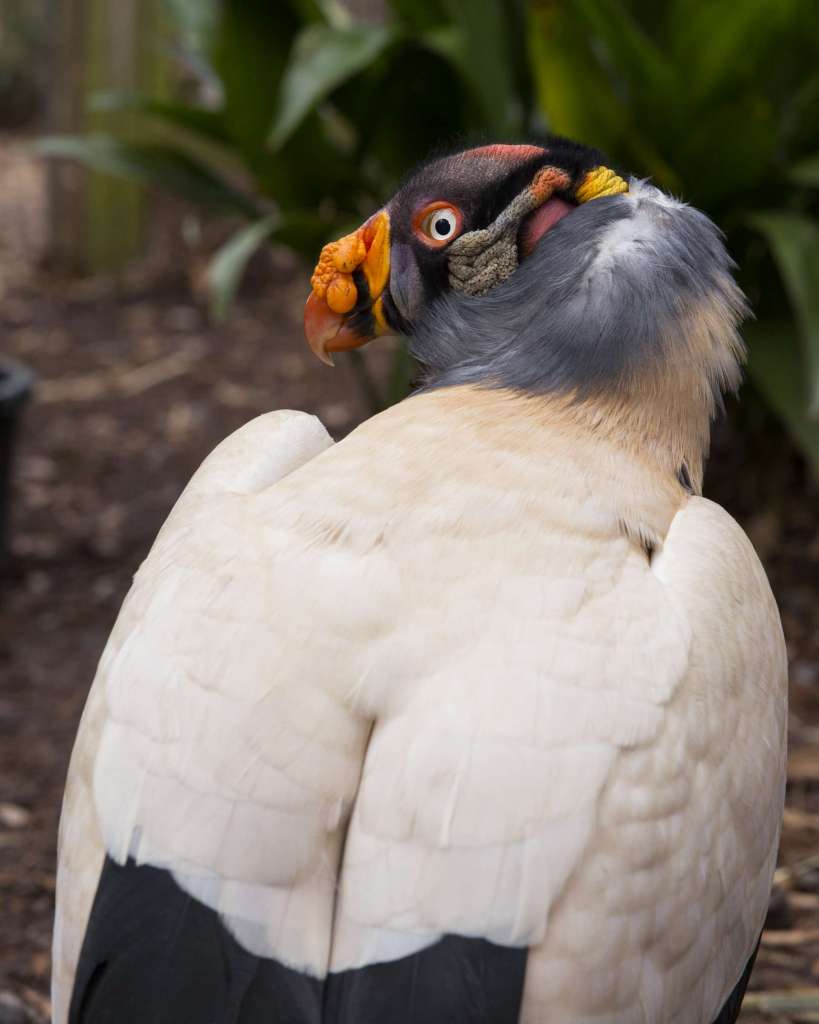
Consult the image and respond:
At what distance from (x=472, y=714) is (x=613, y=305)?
2.39ft

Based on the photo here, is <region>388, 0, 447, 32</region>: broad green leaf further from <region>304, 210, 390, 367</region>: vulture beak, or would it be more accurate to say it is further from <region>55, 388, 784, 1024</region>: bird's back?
<region>55, 388, 784, 1024</region>: bird's back

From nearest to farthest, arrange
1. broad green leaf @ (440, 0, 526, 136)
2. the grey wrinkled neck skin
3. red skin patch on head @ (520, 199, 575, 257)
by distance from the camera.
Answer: the grey wrinkled neck skin
red skin patch on head @ (520, 199, 575, 257)
broad green leaf @ (440, 0, 526, 136)

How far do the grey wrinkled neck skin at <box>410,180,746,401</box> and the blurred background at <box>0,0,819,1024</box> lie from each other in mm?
825

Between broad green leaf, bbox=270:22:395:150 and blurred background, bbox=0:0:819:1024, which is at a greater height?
broad green leaf, bbox=270:22:395:150

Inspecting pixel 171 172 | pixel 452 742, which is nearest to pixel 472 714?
pixel 452 742

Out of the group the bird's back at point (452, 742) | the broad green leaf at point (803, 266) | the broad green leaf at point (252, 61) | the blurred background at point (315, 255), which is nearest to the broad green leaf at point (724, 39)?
the blurred background at point (315, 255)

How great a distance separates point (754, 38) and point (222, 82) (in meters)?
1.93

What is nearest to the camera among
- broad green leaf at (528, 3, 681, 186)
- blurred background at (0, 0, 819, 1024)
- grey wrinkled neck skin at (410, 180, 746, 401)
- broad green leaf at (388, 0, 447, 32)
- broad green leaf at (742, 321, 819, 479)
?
grey wrinkled neck skin at (410, 180, 746, 401)

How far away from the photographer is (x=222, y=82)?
5211mm

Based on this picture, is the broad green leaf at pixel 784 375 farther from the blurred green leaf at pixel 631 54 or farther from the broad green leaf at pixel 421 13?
the broad green leaf at pixel 421 13

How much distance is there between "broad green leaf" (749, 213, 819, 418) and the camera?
4125 mm

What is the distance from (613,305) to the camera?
84.0 inches

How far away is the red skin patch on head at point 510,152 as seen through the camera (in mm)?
2223

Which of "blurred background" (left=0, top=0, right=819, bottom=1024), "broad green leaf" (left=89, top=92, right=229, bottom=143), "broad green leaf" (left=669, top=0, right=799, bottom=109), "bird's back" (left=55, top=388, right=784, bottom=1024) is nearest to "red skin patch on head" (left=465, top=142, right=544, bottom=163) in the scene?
"bird's back" (left=55, top=388, right=784, bottom=1024)
